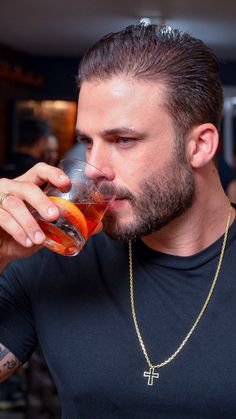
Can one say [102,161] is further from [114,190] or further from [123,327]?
[123,327]

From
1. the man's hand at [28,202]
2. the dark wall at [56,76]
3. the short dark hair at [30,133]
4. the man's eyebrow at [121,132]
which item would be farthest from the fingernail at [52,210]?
the dark wall at [56,76]

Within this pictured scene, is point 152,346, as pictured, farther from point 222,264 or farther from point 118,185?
point 118,185

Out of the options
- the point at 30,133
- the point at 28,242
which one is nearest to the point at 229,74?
the point at 30,133

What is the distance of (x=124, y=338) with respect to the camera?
1.38 meters

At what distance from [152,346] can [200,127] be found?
516mm

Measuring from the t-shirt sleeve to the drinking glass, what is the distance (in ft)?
0.81

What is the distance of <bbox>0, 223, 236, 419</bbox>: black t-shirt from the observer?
129 cm

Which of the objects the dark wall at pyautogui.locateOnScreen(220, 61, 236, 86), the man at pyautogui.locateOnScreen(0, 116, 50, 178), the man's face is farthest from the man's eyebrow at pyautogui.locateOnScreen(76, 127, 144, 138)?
the dark wall at pyautogui.locateOnScreen(220, 61, 236, 86)

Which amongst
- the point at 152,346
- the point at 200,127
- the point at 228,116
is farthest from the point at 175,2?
the point at 152,346

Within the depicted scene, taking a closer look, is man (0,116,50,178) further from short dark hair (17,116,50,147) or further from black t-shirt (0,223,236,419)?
black t-shirt (0,223,236,419)

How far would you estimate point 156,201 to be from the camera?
1.40 meters

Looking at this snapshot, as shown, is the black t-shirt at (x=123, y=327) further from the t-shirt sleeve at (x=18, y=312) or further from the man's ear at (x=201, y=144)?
the man's ear at (x=201, y=144)

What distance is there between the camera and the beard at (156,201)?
4.50 ft

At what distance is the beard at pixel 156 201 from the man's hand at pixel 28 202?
16cm
